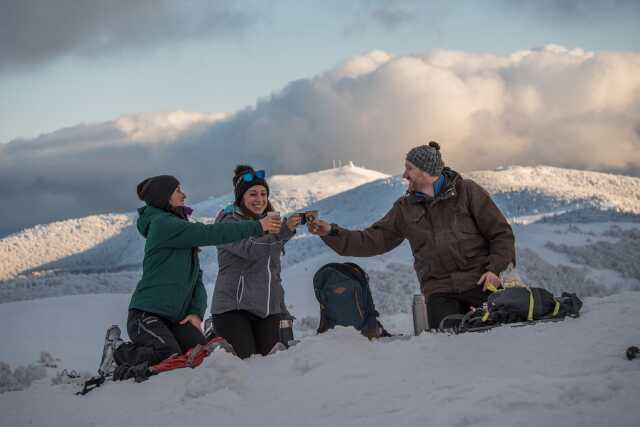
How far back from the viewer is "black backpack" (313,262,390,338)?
21.2 feet

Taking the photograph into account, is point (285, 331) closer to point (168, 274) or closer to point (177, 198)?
point (168, 274)

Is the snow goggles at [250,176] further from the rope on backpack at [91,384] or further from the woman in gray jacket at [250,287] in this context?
the rope on backpack at [91,384]

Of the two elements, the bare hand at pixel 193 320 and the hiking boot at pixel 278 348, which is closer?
the hiking boot at pixel 278 348

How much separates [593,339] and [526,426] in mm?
1547

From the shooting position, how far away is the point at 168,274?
20.9ft

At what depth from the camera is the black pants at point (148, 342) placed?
6.04 m

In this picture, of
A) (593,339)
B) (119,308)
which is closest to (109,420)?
(593,339)

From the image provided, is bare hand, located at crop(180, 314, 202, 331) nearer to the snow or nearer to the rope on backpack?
the snow

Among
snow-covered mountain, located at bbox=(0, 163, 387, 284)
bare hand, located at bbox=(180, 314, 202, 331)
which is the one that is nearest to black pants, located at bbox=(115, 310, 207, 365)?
bare hand, located at bbox=(180, 314, 202, 331)

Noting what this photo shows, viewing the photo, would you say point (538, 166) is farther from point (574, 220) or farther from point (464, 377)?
point (464, 377)

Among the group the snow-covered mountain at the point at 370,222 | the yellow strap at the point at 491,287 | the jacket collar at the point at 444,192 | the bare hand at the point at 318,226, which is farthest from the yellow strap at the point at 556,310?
the snow-covered mountain at the point at 370,222

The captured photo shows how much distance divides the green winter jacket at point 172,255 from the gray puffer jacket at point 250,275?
13.3 inches

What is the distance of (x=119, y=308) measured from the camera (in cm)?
1741

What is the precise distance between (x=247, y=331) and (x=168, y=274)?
0.90 meters
